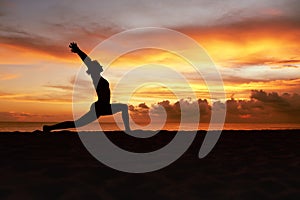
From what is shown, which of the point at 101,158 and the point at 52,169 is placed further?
the point at 101,158

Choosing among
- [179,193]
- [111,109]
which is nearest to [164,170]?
[179,193]

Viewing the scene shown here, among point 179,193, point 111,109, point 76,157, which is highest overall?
point 111,109

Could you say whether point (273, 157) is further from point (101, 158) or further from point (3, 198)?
point (3, 198)

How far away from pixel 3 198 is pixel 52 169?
1193 millimetres

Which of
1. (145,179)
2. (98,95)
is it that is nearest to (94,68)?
(98,95)

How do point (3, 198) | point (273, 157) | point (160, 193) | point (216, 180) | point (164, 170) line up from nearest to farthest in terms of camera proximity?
point (3, 198) < point (160, 193) < point (216, 180) < point (164, 170) < point (273, 157)

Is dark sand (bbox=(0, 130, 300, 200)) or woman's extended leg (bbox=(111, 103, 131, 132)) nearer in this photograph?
dark sand (bbox=(0, 130, 300, 200))

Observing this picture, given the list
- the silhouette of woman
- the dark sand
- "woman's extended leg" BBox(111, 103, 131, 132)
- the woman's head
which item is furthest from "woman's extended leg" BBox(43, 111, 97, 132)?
the dark sand

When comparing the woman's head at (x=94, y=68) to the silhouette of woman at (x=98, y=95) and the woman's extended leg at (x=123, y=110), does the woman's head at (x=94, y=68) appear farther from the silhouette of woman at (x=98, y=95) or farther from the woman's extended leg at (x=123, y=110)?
the woman's extended leg at (x=123, y=110)

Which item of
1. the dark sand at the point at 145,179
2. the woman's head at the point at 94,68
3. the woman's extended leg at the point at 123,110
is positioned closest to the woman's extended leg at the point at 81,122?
the woman's extended leg at the point at 123,110

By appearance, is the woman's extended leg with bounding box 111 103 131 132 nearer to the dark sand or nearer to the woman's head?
the woman's head

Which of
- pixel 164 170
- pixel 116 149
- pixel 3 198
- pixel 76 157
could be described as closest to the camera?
pixel 3 198

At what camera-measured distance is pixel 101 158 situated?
628 centimetres

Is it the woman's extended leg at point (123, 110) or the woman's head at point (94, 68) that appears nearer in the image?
the woman's head at point (94, 68)
